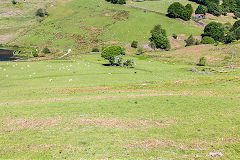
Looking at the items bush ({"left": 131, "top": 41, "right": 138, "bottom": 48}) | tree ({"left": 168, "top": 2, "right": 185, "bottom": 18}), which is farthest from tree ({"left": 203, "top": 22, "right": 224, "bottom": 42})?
bush ({"left": 131, "top": 41, "right": 138, "bottom": 48})

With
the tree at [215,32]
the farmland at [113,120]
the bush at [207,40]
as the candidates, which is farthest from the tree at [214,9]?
the farmland at [113,120]

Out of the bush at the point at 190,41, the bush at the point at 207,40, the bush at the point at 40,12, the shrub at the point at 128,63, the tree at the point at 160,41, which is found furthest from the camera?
the bush at the point at 40,12

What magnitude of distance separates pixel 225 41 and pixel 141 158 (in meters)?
140

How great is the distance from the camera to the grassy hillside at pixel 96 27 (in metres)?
143

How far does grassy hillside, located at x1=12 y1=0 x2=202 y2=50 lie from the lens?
14338 centimetres

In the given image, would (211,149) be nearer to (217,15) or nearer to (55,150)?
(55,150)

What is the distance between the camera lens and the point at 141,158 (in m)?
15.1

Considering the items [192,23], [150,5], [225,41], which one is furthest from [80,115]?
[150,5]

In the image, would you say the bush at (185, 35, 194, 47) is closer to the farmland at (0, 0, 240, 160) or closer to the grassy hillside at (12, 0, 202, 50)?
the grassy hillside at (12, 0, 202, 50)

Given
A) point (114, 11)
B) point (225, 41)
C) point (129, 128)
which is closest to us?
point (129, 128)

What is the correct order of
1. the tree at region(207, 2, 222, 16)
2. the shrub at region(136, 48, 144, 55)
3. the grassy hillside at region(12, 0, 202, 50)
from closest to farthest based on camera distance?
the shrub at region(136, 48, 144, 55), the grassy hillside at region(12, 0, 202, 50), the tree at region(207, 2, 222, 16)

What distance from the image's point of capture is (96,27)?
15712cm

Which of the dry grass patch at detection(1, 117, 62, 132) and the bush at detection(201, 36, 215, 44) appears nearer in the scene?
the dry grass patch at detection(1, 117, 62, 132)

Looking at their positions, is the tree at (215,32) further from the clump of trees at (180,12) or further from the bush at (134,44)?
the bush at (134,44)
